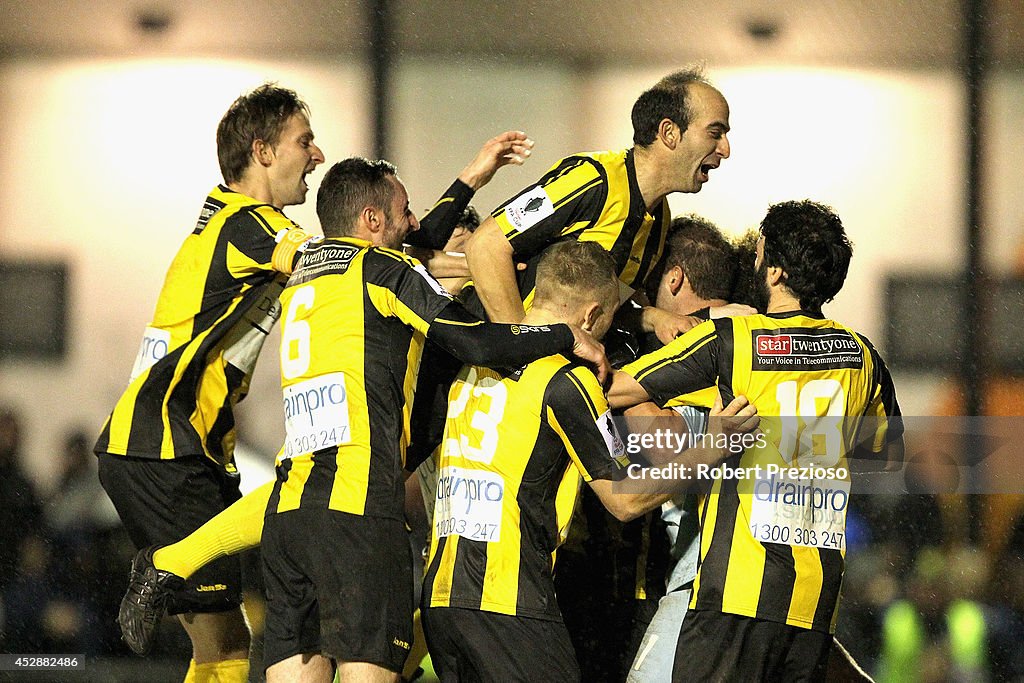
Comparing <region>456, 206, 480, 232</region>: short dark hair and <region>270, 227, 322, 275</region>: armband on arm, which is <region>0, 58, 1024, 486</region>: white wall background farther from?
<region>270, 227, 322, 275</region>: armband on arm

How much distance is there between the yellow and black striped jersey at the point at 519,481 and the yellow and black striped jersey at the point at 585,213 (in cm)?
60

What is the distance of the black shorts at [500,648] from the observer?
9.95 feet

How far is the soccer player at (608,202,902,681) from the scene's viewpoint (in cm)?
325

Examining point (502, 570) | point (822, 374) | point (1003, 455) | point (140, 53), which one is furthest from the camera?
point (140, 53)

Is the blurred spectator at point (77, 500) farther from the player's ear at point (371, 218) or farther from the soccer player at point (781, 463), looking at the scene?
the soccer player at point (781, 463)

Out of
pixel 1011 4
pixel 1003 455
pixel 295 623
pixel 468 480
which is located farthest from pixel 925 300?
pixel 295 623

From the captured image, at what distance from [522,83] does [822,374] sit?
246 cm

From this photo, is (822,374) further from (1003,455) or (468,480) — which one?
(1003,455)

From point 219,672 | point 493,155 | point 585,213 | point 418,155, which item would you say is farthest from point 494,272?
point 418,155

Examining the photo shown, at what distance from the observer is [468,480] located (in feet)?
10.5

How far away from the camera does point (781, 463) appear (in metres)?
3.35

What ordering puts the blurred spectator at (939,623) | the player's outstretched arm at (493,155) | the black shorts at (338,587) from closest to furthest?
the black shorts at (338,587), the player's outstretched arm at (493,155), the blurred spectator at (939,623)

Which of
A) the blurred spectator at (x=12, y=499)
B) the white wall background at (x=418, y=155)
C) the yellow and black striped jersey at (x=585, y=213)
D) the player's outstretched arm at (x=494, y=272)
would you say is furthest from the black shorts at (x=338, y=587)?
the blurred spectator at (x=12, y=499)

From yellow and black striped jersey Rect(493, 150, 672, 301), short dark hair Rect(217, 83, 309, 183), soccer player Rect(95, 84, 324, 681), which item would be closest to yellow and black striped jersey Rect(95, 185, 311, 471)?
soccer player Rect(95, 84, 324, 681)
